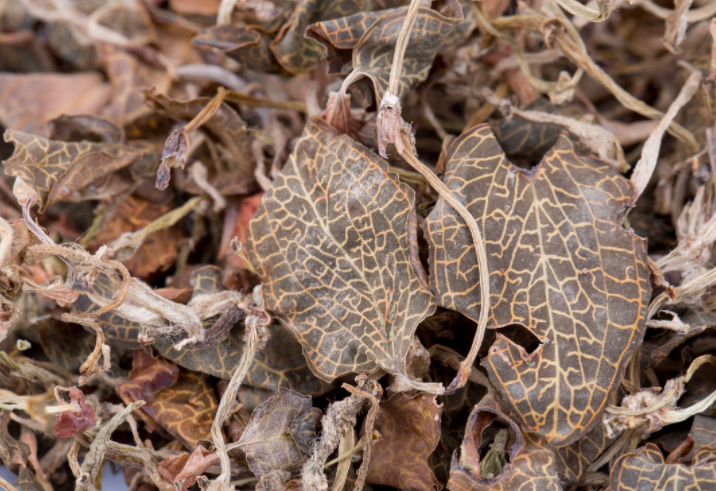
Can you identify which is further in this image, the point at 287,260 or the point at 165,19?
the point at 165,19

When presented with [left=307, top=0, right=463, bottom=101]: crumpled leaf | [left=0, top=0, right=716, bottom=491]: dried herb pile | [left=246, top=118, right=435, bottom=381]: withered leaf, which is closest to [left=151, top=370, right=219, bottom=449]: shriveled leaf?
[left=0, top=0, right=716, bottom=491]: dried herb pile

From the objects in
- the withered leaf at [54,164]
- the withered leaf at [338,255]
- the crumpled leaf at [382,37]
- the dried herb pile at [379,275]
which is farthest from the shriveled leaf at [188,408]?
the crumpled leaf at [382,37]

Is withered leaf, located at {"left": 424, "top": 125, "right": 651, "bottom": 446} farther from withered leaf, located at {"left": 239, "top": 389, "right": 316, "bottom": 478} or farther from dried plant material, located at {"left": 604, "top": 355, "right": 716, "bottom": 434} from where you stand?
withered leaf, located at {"left": 239, "top": 389, "right": 316, "bottom": 478}

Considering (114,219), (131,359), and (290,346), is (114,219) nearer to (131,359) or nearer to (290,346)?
(131,359)

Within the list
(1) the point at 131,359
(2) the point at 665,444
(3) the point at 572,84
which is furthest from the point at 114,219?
A: (2) the point at 665,444

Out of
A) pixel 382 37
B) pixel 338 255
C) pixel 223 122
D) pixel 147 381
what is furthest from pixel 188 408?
pixel 382 37
